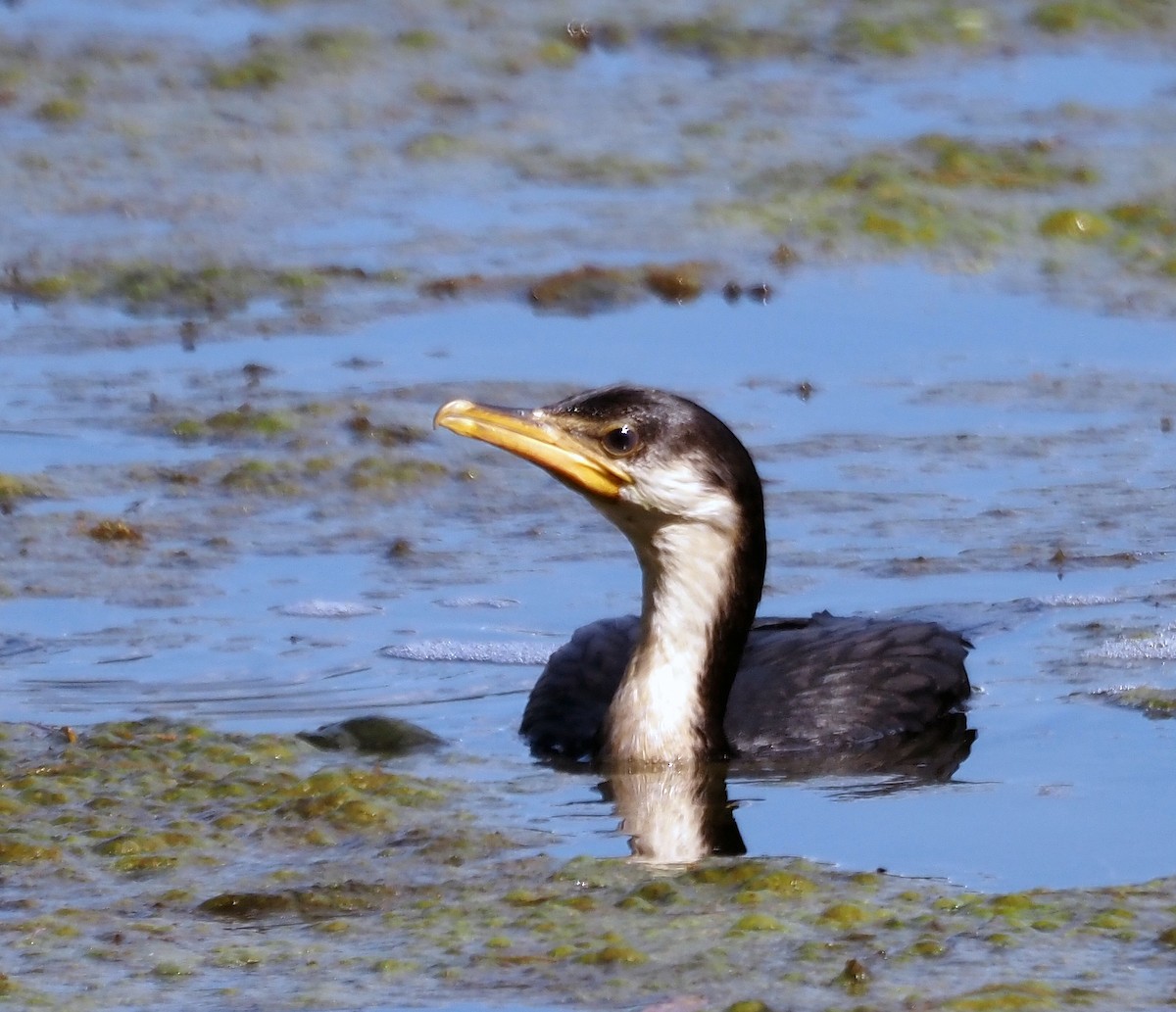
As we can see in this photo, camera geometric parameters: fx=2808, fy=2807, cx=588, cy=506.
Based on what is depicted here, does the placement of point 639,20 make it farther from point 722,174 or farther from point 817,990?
point 817,990

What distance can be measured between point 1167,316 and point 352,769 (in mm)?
5344

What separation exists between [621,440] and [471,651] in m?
1.25

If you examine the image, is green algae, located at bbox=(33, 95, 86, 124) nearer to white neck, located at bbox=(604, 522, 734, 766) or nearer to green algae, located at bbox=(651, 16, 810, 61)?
green algae, located at bbox=(651, 16, 810, 61)

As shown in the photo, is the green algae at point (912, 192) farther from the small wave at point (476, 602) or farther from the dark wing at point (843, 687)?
the dark wing at point (843, 687)

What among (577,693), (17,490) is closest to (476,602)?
(577,693)

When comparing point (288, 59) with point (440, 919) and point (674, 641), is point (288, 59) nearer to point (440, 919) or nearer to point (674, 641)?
point (674, 641)

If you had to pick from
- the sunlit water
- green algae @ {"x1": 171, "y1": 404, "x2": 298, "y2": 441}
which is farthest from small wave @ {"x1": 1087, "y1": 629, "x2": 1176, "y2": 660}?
green algae @ {"x1": 171, "y1": 404, "x2": 298, "y2": 441}

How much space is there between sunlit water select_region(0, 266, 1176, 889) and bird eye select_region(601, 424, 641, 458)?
829 millimetres

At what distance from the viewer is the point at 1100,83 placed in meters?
14.6

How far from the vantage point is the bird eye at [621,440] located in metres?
6.96

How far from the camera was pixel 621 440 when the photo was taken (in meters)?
6.97

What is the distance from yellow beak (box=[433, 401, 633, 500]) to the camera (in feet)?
22.8

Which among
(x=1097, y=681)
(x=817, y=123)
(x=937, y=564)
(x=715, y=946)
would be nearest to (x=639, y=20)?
(x=817, y=123)

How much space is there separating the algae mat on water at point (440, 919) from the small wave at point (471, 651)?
1.22 metres
